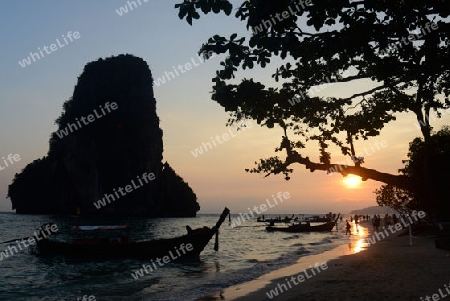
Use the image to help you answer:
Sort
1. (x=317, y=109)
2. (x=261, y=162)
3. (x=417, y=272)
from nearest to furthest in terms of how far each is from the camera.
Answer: (x=317, y=109)
(x=417, y=272)
(x=261, y=162)

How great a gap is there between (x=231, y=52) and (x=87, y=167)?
362 feet

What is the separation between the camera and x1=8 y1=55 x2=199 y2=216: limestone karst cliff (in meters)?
107

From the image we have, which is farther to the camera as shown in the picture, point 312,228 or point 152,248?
point 312,228

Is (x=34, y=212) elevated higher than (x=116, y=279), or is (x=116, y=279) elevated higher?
(x=34, y=212)

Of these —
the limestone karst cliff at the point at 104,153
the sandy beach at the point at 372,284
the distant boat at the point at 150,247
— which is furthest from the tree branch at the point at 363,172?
the limestone karst cliff at the point at 104,153

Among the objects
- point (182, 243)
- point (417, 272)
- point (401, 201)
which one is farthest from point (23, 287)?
point (401, 201)

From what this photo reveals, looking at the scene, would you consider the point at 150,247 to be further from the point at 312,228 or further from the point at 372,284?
the point at 312,228

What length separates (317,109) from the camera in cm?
727

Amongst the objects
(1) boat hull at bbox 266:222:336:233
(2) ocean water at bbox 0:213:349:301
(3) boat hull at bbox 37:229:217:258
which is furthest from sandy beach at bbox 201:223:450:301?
(1) boat hull at bbox 266:222:336:233

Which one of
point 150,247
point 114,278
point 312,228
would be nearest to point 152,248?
point 150,247

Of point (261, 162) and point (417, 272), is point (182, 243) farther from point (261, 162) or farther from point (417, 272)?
point (417, 272)

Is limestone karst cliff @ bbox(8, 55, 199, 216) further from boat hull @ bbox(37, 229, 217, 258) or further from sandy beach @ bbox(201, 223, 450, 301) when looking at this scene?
sandy beach @ bbox(201, 223, 450, 301)

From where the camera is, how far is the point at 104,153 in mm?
111125

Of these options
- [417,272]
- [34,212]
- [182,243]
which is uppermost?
[34,212]
